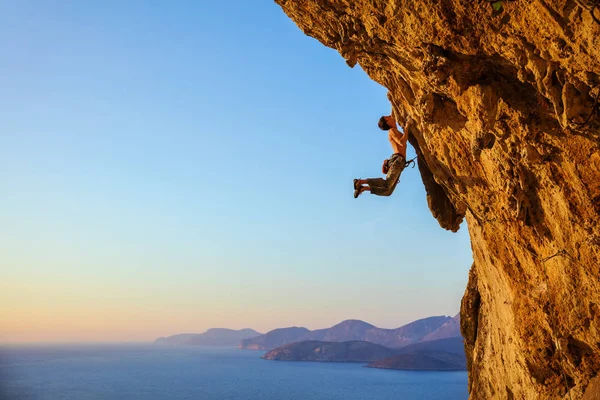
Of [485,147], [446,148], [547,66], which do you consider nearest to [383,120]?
[446,148]

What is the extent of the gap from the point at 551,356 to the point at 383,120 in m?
5.09

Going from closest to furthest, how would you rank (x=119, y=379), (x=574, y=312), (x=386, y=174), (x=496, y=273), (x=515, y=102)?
(x=515, y=102), (x=574, y=312), (x=496, y=273), (x=386, y=174), (x=119, y=379)

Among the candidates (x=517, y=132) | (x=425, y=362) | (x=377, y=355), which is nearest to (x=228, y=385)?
(x=425, y=362)

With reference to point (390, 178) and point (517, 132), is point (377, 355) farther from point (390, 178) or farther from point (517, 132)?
point (517, 132)

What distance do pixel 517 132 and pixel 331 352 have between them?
18145 centimetres

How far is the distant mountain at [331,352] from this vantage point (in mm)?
175000

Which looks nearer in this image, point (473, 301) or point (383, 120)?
point (383, 120)

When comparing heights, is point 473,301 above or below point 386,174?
below

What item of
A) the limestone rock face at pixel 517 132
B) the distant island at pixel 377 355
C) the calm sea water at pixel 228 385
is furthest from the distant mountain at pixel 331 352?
the limestone rock face at pixel 517 132

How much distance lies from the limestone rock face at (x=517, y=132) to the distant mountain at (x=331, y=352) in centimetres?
17356

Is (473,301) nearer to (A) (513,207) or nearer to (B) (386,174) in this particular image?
(B) (386,174)

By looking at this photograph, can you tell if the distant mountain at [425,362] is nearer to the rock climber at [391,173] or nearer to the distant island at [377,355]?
the distant island at [377,355]

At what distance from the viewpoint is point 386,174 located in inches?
363

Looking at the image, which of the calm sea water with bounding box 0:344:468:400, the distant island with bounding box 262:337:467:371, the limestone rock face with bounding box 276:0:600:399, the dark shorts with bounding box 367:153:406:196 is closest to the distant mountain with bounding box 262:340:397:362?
the distant island with bounding box 262:337:467:371
